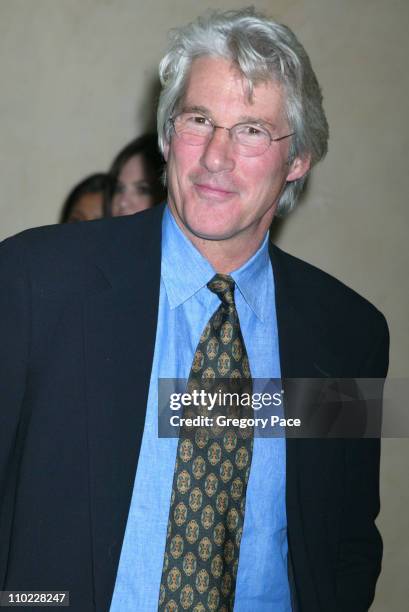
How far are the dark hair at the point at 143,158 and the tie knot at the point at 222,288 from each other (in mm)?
1164

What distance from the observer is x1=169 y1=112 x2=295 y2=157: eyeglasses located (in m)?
1.49

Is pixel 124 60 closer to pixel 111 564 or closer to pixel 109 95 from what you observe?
pixel 109 95

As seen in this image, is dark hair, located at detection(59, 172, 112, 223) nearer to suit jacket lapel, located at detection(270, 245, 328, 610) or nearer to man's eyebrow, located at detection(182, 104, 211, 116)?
suit jacket lapel, located at detection(270, 245, 328, 610)

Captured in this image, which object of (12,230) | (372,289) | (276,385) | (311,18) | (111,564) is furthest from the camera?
(372,289)

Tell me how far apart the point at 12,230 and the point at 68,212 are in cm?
18

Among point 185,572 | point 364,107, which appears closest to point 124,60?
point 364,107

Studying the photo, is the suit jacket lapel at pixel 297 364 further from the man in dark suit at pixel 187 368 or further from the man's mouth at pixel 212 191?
the man's mouth at pixel 212 191

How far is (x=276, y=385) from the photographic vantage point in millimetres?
1599

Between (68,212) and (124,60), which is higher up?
(124,60)

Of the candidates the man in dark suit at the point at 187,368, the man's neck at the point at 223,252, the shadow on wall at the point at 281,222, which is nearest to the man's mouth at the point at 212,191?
the man in dark suit at the point at 187,368

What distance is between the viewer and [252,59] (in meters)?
1.49

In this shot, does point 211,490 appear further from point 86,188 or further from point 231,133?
point 86,188

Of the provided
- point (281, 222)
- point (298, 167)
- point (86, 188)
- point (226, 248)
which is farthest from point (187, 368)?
Result: point (281, 222)

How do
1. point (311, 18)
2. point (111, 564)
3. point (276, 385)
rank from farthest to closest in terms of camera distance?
point (311, 18) → point (276, 385) → point (111, 564)
